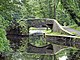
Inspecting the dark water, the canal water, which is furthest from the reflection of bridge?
the dark water

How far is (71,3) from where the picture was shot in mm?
30359

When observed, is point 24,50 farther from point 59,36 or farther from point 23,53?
point 59,36

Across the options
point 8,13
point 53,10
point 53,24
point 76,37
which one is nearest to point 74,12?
point 53,24

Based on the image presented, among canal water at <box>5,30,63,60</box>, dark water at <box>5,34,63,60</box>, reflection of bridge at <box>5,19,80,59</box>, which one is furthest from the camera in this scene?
reflection of bridge at <box>5,19,80,59</box>

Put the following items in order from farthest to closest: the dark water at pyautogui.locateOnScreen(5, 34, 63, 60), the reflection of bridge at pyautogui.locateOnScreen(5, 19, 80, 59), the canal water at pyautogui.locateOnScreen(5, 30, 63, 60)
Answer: the reflection of bridge at pyautogui.locateOnScreen(5, 19, 80, 59) → the canal water at pyautogui.locateOnScreen(5, 30, 63, 60) → the dark water at pyautogui.locateOnScreen(5, 34, 63, 60)

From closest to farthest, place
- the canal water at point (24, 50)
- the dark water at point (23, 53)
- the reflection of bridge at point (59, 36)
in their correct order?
the dark water at point (23, 53) → the canal water at point (24, 50) → the reflection of bridge at point (59, 36)

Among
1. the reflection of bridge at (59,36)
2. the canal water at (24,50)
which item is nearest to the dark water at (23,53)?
the canal water at (24,50)

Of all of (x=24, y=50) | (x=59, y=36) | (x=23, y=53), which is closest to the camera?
(x=23, y=53)

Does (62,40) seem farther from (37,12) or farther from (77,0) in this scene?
(37,12)

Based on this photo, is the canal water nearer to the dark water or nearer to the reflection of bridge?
the dark water

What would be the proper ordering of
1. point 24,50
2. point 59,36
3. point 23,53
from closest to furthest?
1. point 23,53
2. point 24,50
3. point 59,36

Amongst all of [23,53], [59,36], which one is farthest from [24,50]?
[59,36]

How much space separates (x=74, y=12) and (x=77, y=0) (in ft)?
4.49

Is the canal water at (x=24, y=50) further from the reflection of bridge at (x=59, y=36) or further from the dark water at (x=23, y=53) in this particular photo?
the reflection of bridge at (x=59, y=36)
